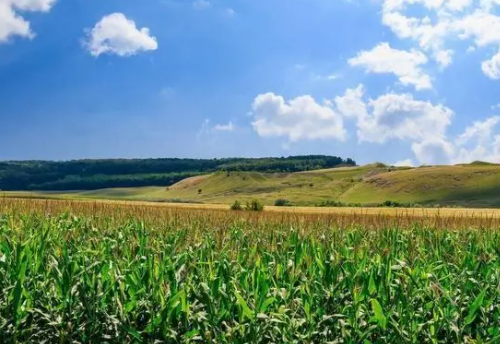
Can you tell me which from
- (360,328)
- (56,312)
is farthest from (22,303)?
(360,328)

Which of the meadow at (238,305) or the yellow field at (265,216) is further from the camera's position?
the yellow field at (265,216)

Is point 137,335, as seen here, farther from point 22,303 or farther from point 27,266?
point 27,266

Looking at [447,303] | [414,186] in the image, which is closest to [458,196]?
[414,186]

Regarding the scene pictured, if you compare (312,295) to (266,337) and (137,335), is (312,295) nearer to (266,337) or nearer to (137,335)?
(266,337)

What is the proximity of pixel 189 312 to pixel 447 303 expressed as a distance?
3707 millimetres

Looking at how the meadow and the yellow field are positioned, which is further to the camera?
the yellow field

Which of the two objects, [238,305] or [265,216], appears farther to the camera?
[265,216]

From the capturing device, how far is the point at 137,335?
733 centimetres

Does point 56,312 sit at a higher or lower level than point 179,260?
lower

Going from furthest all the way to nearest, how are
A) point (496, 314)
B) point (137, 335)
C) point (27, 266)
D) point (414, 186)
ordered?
1. point (414, 186)
2. point (27, 266)
3. point (496, 314)
4. point (137, 335)

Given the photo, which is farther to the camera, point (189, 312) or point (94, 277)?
point (94, 277)

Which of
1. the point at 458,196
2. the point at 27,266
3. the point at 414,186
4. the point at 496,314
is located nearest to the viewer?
the point at 496,314

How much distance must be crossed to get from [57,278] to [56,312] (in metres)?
0.49

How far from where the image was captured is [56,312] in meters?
8.23
